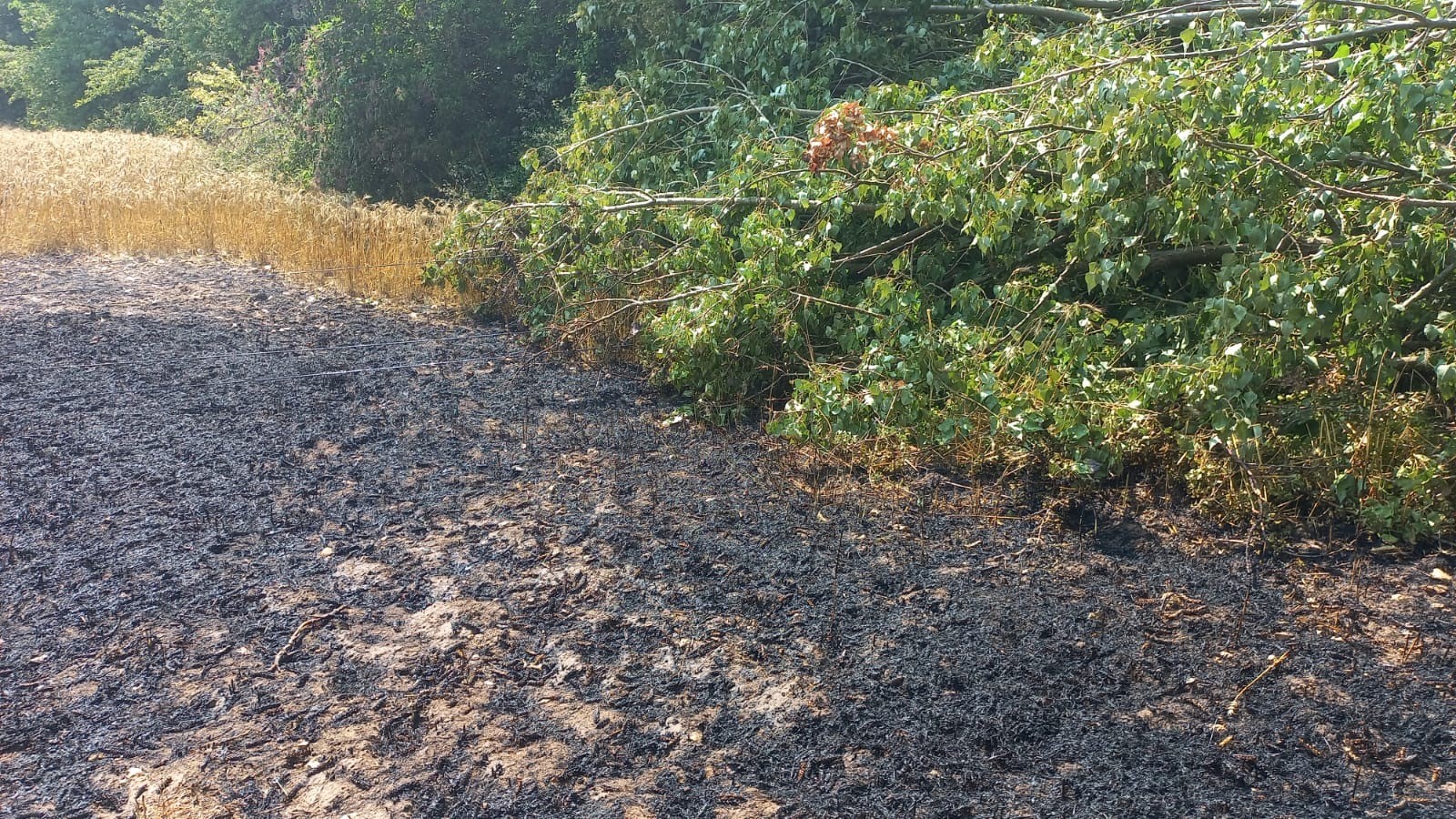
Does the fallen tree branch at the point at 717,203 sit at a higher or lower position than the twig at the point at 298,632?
higher

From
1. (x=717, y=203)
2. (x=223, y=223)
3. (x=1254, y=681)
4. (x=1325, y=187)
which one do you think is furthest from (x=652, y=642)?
(x=223, y=223)

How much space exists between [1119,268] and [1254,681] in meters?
1.68

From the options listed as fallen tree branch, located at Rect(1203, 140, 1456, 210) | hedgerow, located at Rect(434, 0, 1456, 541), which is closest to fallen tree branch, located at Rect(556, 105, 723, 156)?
hedgerow, located at Rect(434, 0, 1456, 541)

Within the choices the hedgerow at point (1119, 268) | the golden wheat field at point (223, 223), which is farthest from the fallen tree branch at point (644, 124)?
the golden wheat field at point (223, 223)

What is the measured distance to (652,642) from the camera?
9.54 ft

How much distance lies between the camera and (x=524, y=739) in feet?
8.22

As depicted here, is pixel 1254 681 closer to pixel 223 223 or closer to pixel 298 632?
pixel 298 632

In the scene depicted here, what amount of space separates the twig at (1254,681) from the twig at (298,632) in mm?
2379

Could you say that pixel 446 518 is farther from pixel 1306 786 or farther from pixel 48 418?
pixel 1306 786

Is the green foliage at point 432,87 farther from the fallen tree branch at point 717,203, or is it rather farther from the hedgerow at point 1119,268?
the hedgerow at point 1119,268

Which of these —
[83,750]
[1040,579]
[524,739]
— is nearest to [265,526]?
[83,750]

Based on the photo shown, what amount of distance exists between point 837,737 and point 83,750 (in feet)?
5.71

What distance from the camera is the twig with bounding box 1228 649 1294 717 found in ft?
8.30

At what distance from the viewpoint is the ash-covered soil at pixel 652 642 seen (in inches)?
91.9
